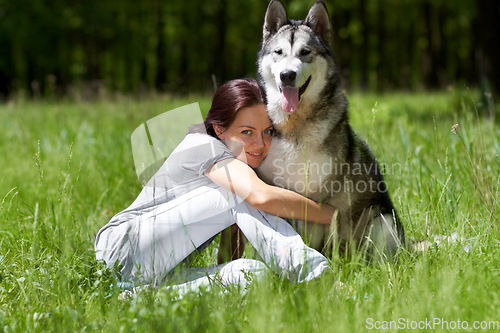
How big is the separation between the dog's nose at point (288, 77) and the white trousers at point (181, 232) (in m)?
0.76

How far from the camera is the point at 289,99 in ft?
9.18

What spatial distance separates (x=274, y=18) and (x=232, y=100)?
0.64m

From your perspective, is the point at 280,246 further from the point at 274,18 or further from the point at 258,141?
the point at 274,18

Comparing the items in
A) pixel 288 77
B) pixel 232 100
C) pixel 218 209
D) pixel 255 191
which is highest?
pixel 288 77

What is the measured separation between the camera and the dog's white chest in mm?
2871

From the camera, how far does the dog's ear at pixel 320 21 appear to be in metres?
2.88

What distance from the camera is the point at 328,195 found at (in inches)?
117

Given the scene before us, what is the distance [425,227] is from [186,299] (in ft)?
5.13

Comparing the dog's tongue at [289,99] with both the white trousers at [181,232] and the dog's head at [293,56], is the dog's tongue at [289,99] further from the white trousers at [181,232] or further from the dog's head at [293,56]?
the white trousers at [181,232]

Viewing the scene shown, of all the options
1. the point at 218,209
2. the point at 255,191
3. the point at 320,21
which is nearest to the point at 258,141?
the point at 255,191

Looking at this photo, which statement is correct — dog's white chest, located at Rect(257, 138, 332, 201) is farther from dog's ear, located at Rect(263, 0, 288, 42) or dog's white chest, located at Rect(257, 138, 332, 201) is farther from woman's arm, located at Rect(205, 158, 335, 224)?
dog's ear, located at Rect(263, 0, 288, 42)

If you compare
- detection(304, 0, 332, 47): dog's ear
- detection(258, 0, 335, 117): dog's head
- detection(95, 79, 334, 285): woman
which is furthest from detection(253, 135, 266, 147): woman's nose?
detection(304, 0, 332, 47): dog's ear

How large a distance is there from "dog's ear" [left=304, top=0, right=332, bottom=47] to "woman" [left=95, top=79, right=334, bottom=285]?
0.56 metres

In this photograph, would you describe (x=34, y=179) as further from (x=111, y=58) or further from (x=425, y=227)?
(x=111, y=58)
